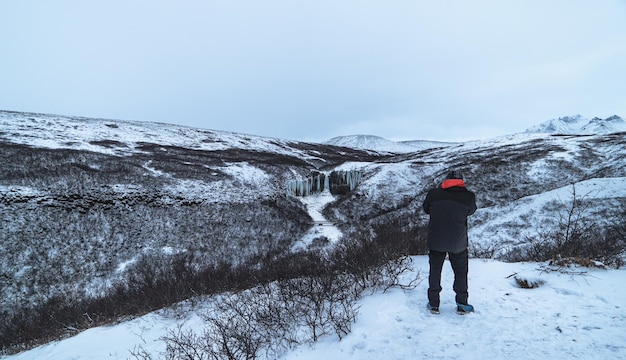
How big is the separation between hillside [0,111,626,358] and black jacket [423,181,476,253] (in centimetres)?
609

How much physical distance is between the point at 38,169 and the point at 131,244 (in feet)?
36.6

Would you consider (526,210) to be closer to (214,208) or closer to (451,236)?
(451,236)

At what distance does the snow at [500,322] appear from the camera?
3512 mm

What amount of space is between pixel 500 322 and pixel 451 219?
1.60 metres

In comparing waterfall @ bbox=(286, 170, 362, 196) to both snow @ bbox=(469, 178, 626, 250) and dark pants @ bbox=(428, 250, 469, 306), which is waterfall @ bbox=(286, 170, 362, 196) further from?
dark pants @ bbox=(428, 250, 469, 306)

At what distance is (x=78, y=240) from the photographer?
16219 mm

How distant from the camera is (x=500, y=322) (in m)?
4.15

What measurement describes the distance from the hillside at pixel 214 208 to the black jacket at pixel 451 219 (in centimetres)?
609

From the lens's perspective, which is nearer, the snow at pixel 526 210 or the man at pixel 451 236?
the man at pixel 451 236

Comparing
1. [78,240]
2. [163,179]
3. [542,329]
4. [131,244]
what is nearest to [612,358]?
[542,329]

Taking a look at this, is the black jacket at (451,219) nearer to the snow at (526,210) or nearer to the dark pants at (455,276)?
the dark pants at (455,276)

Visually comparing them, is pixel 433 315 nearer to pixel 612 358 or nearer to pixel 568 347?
pixel 568 347

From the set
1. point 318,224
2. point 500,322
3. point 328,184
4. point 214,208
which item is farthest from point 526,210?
point 214,208

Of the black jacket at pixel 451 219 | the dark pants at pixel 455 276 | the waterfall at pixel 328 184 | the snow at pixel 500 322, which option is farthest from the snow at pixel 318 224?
the black jacket at pixel 451 219
